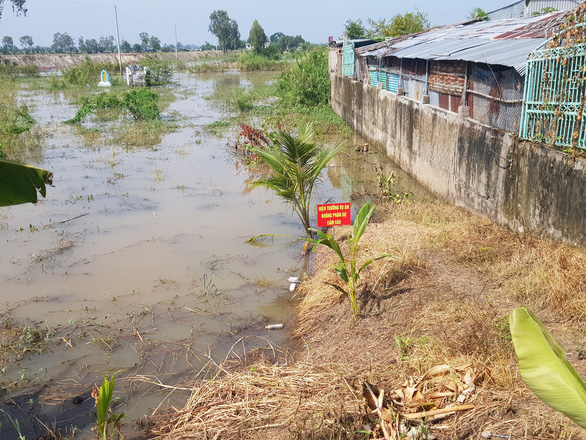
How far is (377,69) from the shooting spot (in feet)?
45.4

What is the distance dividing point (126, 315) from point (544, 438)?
399cm

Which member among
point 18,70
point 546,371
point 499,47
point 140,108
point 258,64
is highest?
point 258,64

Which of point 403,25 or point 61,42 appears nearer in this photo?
point 403,25

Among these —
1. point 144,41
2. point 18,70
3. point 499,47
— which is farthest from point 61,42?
point 499,47

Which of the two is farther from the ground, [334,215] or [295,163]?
[295,163]

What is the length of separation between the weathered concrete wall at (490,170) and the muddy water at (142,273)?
2.58 feet

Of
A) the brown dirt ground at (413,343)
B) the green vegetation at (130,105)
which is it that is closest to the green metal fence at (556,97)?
the brown dirt ground at (413,343)

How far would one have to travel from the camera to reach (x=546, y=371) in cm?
159

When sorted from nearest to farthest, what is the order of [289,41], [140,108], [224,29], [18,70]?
1. [140,108]
2. [18,70]
3. [224,29]
4. [289,41]

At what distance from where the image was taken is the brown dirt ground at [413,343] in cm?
298

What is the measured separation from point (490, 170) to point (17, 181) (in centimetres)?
532

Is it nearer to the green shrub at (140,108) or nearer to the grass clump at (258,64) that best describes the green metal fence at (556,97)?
the green shrub at (140,108)

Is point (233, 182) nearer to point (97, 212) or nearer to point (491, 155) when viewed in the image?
point (97, 212)

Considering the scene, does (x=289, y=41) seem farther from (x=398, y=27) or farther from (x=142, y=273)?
(x=142, y=273)
